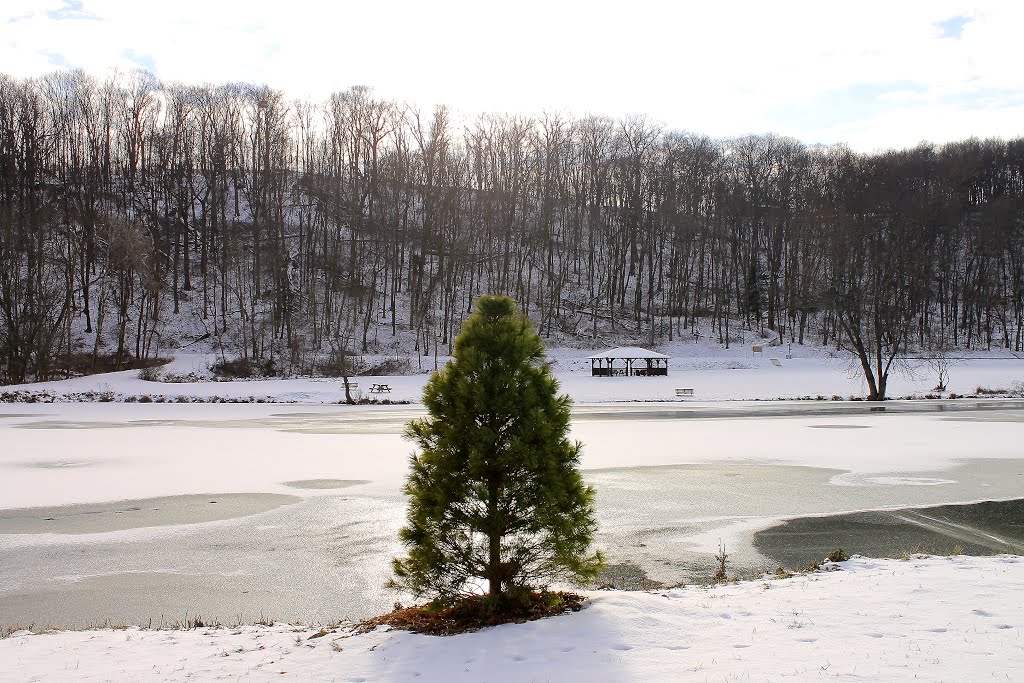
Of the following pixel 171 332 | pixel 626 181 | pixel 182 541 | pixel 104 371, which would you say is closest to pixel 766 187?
pixel 626 181

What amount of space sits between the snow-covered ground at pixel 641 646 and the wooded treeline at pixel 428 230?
1884 inches

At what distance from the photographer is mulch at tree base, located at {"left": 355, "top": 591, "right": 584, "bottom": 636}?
5832mm

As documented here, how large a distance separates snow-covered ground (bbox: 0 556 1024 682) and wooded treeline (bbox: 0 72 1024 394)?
47.8 meters

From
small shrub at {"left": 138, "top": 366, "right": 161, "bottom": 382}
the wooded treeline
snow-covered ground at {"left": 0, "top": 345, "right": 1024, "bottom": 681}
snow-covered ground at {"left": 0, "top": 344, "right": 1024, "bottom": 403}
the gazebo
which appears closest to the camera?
snow-covered ground at {"left": 0, "top": 345, "right": 1024, "bottom": 681}

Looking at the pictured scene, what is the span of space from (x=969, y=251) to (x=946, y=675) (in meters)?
82.4

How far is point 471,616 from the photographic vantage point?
6.03 m

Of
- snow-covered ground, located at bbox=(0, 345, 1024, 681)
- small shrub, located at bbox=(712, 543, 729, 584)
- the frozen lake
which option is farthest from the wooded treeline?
small shrub, located at bbox=(712, 543, 729, 584)

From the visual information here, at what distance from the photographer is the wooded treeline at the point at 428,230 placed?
190 feet

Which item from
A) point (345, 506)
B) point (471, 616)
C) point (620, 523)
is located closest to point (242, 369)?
point (345, 506)

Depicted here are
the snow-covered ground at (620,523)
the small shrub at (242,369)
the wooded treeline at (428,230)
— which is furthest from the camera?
the wooded treeline at (428,230)

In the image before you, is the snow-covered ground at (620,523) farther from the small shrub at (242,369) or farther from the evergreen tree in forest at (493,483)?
the small shrub at (242,369)

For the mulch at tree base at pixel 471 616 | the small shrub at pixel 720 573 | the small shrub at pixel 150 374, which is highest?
the small shrub at pixel 150 374

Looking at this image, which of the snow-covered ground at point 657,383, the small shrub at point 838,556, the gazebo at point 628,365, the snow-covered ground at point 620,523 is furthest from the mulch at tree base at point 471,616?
the gazebo at point 628,365

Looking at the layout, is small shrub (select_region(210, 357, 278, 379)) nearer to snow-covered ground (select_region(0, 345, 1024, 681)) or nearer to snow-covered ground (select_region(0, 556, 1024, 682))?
snow-covered ground (select_region(0, 345, 1024, 681))
